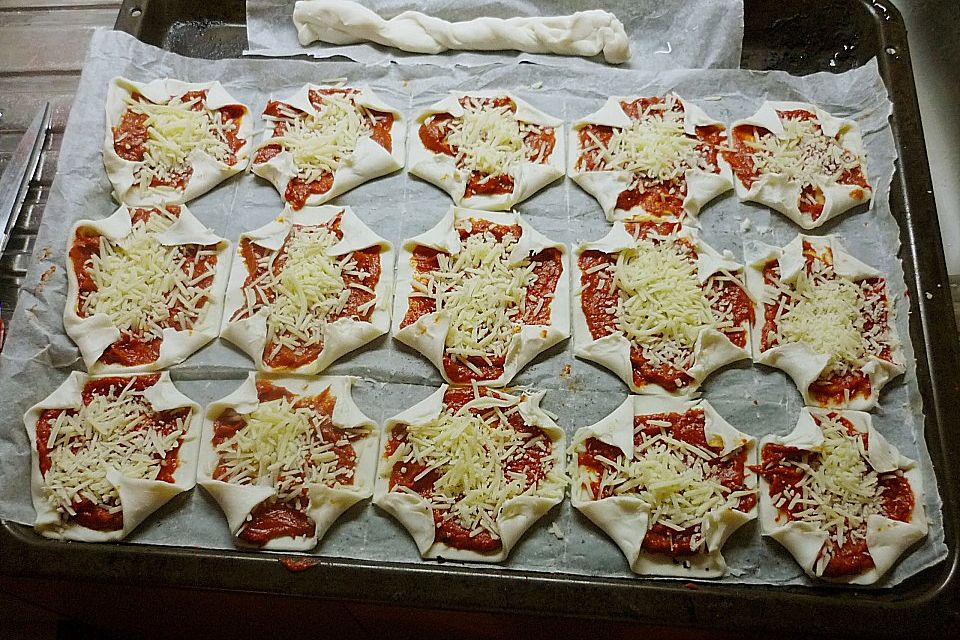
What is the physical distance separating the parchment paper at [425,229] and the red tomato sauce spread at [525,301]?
71 mm

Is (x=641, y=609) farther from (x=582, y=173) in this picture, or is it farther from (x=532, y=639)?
(x=582, y=173)

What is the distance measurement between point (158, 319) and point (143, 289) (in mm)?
94

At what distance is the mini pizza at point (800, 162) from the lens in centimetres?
213

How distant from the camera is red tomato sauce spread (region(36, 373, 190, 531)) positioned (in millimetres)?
1710

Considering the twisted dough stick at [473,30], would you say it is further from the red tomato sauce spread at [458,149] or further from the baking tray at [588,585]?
the baking tray at [588,585]

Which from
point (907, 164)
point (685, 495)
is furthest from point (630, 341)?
point (907, 164)

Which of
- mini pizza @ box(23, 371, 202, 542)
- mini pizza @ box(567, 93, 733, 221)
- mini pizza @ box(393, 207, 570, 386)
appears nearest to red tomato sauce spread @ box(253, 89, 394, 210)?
mini pizza @ box(393, 207, 570, 386)

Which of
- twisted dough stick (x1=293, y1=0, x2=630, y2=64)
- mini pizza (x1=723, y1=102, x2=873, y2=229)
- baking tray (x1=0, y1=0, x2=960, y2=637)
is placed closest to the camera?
baking tray (x1=0, y1=0, x2=960, y2=637)

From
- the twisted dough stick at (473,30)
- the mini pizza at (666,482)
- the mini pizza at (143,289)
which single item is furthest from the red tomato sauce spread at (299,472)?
the twisted dough stick at (473,30)

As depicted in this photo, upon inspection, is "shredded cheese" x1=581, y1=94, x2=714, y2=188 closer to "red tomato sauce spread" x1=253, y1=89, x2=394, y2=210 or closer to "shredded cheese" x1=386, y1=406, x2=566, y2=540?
"red tomato sauce spread" x1=253, y1=89, x2=394, y2=210

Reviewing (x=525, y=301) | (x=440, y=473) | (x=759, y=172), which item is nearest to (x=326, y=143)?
(x=525, y=301)

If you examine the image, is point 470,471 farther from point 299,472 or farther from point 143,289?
point 143,289

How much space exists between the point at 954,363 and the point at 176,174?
2152 mm

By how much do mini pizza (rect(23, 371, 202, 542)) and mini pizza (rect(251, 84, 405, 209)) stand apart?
66 centimetres
